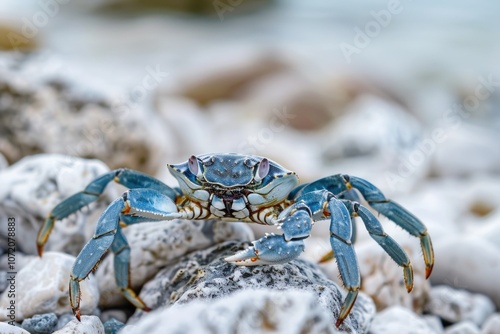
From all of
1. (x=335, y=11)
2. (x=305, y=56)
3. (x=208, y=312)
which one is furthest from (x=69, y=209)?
(x=335, y=11)

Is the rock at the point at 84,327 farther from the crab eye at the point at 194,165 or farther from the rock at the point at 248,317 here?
the rock at the point at 248,317

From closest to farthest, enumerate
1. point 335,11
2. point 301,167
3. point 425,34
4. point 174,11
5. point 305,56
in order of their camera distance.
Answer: point 301,167 → point 305,56 → point 425,34 → point 335,11 → point 174,11

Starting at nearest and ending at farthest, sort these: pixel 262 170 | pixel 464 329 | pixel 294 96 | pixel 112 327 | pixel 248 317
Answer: pixel 248 317 < pixel 112 327 < pixel 262 170 < pixel 464 329 < pixel 294 96

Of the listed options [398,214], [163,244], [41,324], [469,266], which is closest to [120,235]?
[163,244]

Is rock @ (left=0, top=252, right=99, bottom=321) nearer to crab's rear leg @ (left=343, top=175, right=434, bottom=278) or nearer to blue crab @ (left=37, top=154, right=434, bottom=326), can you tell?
blue crab @ (left=37, top=154, right=434, bottom=326)

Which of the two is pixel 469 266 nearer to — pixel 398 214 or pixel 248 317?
pixel 398 214

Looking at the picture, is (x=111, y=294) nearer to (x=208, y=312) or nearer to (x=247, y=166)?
(x=247, y=166)
